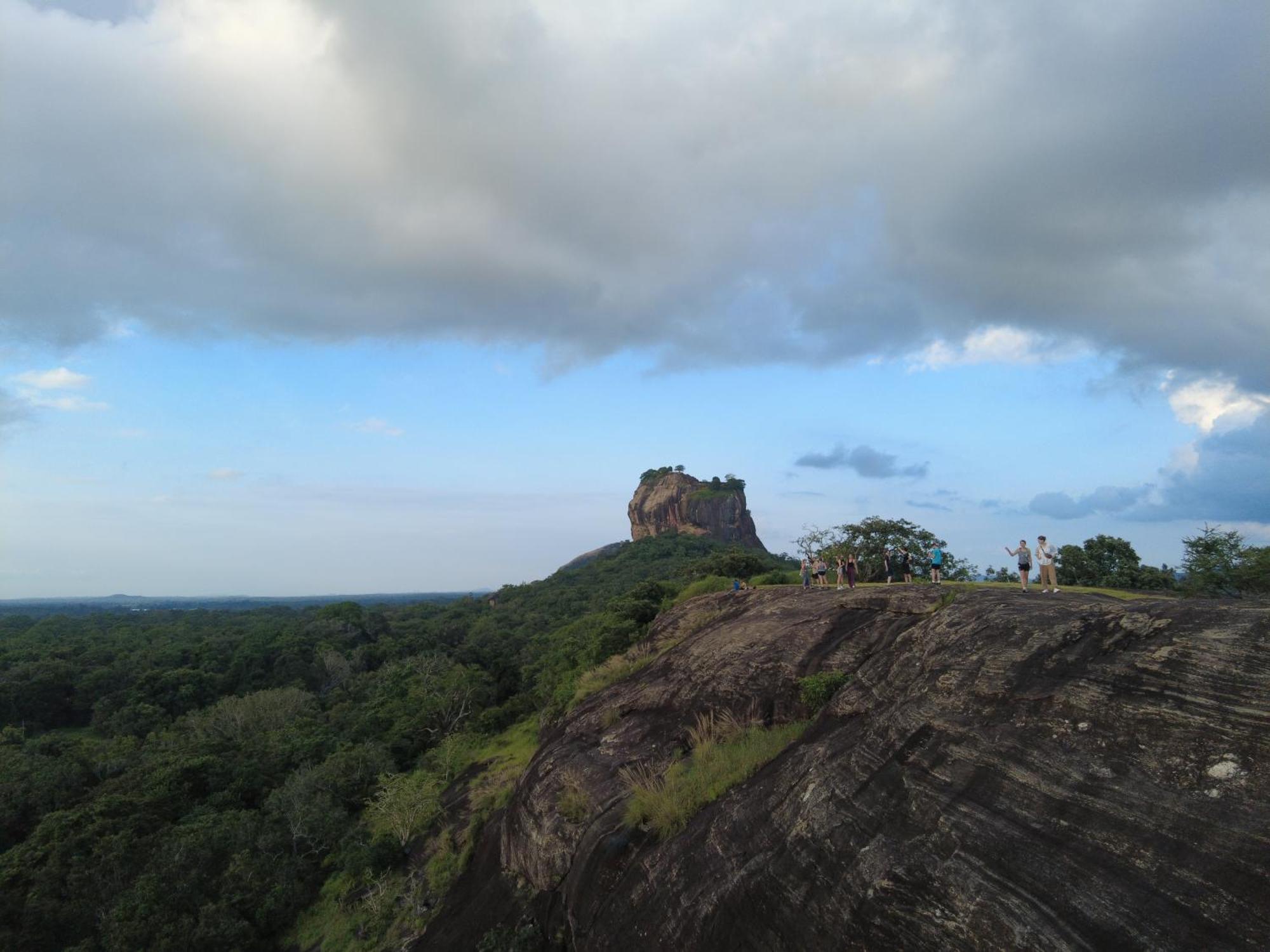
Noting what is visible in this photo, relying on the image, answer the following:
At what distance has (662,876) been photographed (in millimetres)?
8844

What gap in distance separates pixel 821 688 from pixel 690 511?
118 meters

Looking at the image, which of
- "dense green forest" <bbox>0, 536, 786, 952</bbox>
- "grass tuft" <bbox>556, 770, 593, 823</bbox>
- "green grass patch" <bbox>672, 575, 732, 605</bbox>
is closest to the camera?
"grass tuft" <bbox>556, 770, 593, 823</bbox>

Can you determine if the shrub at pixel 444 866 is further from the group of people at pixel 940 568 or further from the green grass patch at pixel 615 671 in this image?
the group of people at pixel 940 568

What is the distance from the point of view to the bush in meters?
10.4

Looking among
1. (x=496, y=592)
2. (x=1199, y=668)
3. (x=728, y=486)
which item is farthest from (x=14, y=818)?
(x=728, y=486)

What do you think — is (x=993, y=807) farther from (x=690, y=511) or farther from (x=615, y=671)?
(x=690, y=511)

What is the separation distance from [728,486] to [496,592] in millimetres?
51198

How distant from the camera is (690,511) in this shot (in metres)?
128

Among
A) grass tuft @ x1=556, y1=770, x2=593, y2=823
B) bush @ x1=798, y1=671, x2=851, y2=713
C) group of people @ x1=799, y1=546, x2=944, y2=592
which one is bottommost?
grass tuft @ x1=556, y1=770, x2=593, y2=823

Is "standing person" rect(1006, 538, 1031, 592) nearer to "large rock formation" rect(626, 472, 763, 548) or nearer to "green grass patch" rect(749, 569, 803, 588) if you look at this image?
"green grass patch" rect(749, 569, 803, 588)

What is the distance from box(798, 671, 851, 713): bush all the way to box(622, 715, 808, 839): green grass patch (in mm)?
360

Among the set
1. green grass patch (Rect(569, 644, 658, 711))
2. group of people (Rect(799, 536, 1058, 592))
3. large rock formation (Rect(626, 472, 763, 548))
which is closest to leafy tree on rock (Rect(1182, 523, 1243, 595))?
group of people (Rect(799, 536, 1058, 592))

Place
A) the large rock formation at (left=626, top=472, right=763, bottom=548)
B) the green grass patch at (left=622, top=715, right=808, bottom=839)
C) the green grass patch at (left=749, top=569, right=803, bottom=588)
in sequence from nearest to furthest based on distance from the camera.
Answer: the green grass patch at (left=622, top=715, right=808, bottom=839) → the green grass patch at (left=749, top=569, right=803, bottom=588) → the large rock formation at (left=626, top=472, right=763, bottom=548)

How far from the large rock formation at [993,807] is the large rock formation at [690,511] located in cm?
11221
